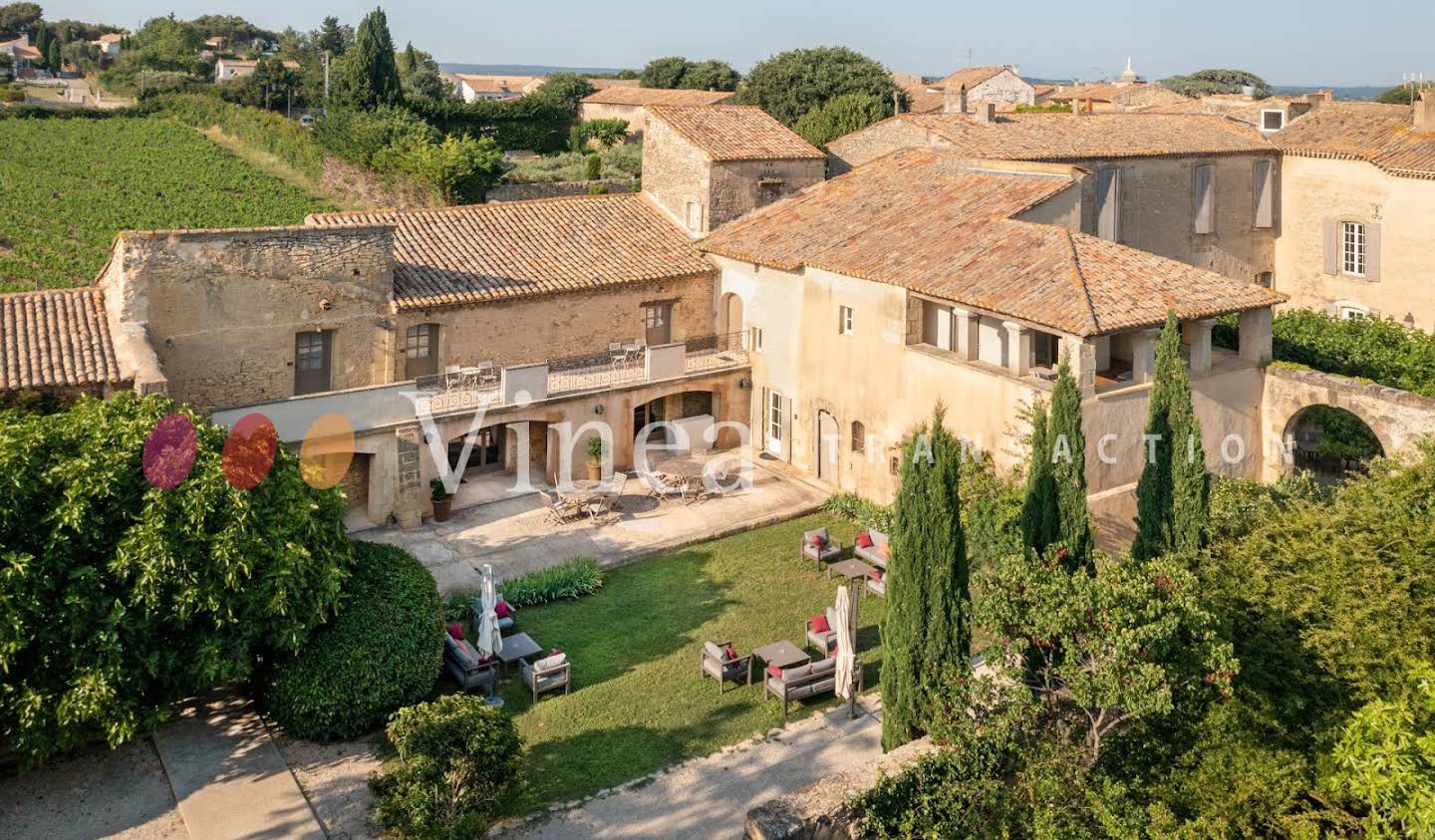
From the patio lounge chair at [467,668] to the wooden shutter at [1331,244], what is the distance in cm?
2765

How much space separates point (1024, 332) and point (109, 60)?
160m

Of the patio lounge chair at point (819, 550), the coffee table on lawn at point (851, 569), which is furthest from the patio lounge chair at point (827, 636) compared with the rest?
the patio lounge chair at point (819, 550)

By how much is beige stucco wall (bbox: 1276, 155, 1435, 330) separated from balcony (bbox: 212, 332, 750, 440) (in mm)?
18043

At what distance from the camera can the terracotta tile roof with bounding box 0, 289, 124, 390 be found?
1961 cm

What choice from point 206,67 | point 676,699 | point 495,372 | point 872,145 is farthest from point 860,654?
point 206,67

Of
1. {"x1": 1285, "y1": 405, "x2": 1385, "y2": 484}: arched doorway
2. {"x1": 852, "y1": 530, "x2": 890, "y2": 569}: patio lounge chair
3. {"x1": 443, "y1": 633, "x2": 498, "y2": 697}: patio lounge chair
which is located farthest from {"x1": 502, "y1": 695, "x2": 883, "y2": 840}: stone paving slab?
{"x1": 1285, "y1": 405, "x2": 1385, "y2": 484}: arched doorway

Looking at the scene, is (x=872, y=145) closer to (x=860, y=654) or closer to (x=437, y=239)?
(x=437, y=239)

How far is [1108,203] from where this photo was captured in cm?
3145

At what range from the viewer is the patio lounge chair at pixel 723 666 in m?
17.9

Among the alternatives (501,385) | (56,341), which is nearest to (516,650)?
(501,385)

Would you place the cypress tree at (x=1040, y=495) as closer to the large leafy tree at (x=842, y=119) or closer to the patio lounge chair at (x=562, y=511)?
the patio lounge chair at (x=562, y=511)

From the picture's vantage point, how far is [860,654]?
1894cm

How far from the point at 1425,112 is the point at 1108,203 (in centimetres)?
944

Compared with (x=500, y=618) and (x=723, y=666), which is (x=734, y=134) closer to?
(x=500, y=618)
